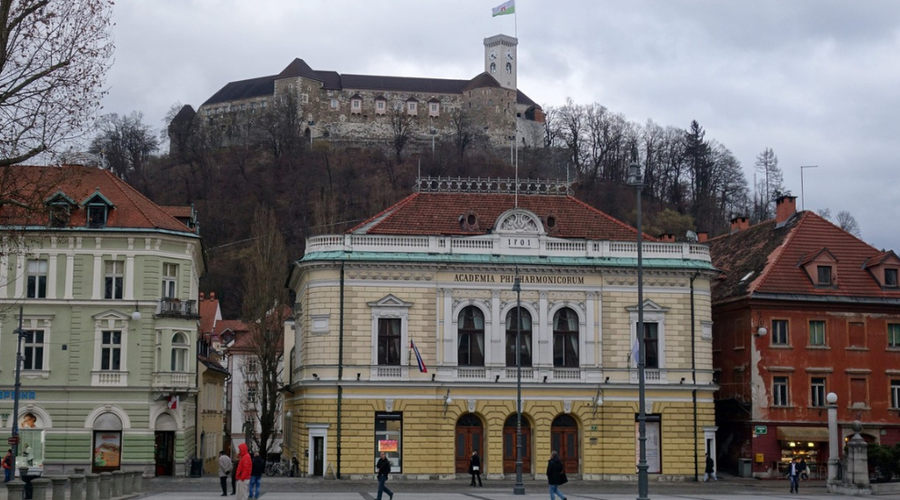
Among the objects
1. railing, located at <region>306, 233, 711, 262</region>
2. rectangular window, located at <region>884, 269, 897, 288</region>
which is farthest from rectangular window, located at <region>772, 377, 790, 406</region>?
rectangular window, located at <region>884, 269, 897, 288</region>

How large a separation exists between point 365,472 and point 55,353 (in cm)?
1423

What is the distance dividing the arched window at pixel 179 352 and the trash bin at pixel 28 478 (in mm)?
11201

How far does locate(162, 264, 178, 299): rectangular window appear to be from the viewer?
2023 inches

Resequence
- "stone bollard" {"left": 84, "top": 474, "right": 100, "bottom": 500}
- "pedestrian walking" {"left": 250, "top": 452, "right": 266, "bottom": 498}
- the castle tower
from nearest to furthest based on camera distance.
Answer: "stone bollard" {"left": 84, "top": 474, "right": 100, "bottom": 500} → "pedestrian walking" {"left": 250, "top": 452, "right": 266, "bottom": 498} → the castle tower

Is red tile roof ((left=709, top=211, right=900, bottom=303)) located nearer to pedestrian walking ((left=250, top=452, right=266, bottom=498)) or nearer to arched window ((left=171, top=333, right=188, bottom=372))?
arched window ((left=171, top=333, right=188, bottom=372))

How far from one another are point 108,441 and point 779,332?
30478 millimetres

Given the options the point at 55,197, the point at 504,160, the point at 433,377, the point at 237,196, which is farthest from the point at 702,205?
the point at 55,197

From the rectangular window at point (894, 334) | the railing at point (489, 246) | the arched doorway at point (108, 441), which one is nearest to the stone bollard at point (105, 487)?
the arched doorway at point (108, 441)

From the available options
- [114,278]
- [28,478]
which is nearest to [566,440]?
[114,278]

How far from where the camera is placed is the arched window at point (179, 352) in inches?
2015

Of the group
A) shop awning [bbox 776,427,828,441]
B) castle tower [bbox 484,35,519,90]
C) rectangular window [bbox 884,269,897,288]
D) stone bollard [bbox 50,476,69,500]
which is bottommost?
stone bollard [bbox 50,476,69,500]

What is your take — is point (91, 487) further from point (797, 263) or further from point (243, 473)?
point (797, 263)

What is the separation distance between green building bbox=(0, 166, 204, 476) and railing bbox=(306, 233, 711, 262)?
23.8ft

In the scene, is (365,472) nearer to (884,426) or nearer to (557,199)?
(557,199)
